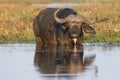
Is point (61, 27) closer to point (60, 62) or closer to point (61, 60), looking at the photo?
point (61, 60)

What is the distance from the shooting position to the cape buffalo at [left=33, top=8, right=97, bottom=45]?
17.2 meters

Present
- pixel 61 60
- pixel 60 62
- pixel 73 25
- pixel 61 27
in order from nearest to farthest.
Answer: pixel 60 62 → pixel 61 60 → pixel 73 25 → pixel 61 27

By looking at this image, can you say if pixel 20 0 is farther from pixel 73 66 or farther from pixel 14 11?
pixel 73 66

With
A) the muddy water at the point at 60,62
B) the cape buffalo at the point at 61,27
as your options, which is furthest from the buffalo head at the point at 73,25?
the muddy water at the point at 60,62

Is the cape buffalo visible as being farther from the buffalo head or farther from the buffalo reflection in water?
the buffalo reflection in water

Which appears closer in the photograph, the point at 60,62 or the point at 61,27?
the point at 60,62

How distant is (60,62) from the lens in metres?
14.4

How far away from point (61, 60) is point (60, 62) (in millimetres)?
308

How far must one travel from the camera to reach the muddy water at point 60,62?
12469 millimetres

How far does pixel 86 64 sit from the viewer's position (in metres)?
14.1

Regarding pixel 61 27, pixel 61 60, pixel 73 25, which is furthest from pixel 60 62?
pixel 61 27

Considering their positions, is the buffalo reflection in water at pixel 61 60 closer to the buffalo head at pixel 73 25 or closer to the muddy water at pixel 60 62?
the muddy water at pixel 60 62

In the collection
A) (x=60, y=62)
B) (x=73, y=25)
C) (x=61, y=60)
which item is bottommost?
(x=73, y=25)

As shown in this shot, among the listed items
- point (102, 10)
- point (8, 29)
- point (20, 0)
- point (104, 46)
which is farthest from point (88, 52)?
point (20, 0)
